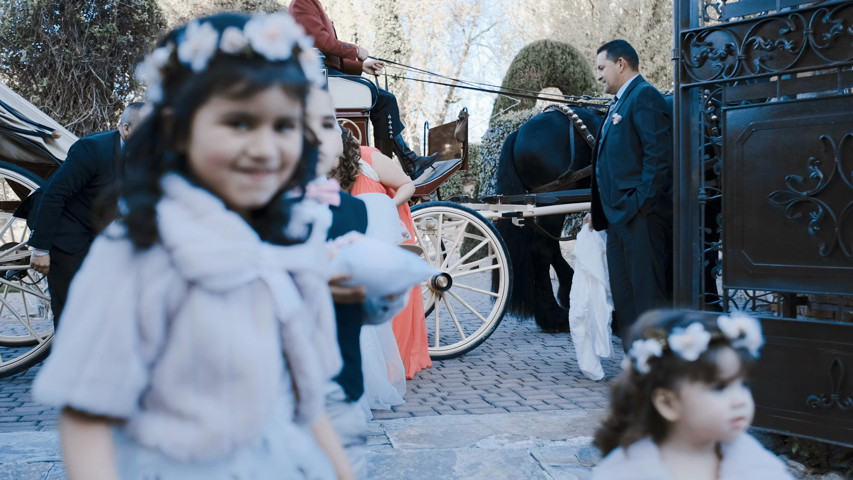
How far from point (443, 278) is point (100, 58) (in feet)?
27.6

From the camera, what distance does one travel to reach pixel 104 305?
44.4 inches

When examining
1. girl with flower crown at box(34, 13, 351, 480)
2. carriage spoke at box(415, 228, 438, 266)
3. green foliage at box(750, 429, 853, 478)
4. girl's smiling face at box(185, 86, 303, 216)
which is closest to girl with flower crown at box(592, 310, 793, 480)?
girl with flower crown at box(34, 13, 351, 480)

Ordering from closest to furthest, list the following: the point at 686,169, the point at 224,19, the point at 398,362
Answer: the point at 224,19 → the point at 686,169 → the point at 398,362

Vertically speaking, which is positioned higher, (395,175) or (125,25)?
(125,25)

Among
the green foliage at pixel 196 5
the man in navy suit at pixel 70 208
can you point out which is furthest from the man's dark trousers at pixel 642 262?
the green foliage at pixel 196 5

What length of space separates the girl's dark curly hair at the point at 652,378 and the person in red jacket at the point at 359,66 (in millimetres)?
4447

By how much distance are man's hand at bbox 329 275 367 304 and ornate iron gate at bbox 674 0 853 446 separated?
9.17 ft

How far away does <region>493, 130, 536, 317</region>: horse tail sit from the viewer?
7.77 m

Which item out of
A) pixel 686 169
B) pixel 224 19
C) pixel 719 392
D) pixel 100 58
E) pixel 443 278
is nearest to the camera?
pixel 224 19

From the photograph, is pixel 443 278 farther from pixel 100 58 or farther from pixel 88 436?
pixel 100 58

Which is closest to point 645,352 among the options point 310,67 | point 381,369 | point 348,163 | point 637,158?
point 310,67

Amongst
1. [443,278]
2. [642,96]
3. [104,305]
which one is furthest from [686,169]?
[104,305]

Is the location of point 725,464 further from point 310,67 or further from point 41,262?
point 41,262

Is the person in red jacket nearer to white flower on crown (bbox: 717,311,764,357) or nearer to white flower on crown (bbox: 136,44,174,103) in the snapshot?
white flower on crown (bbox: 717,311,764,357)
